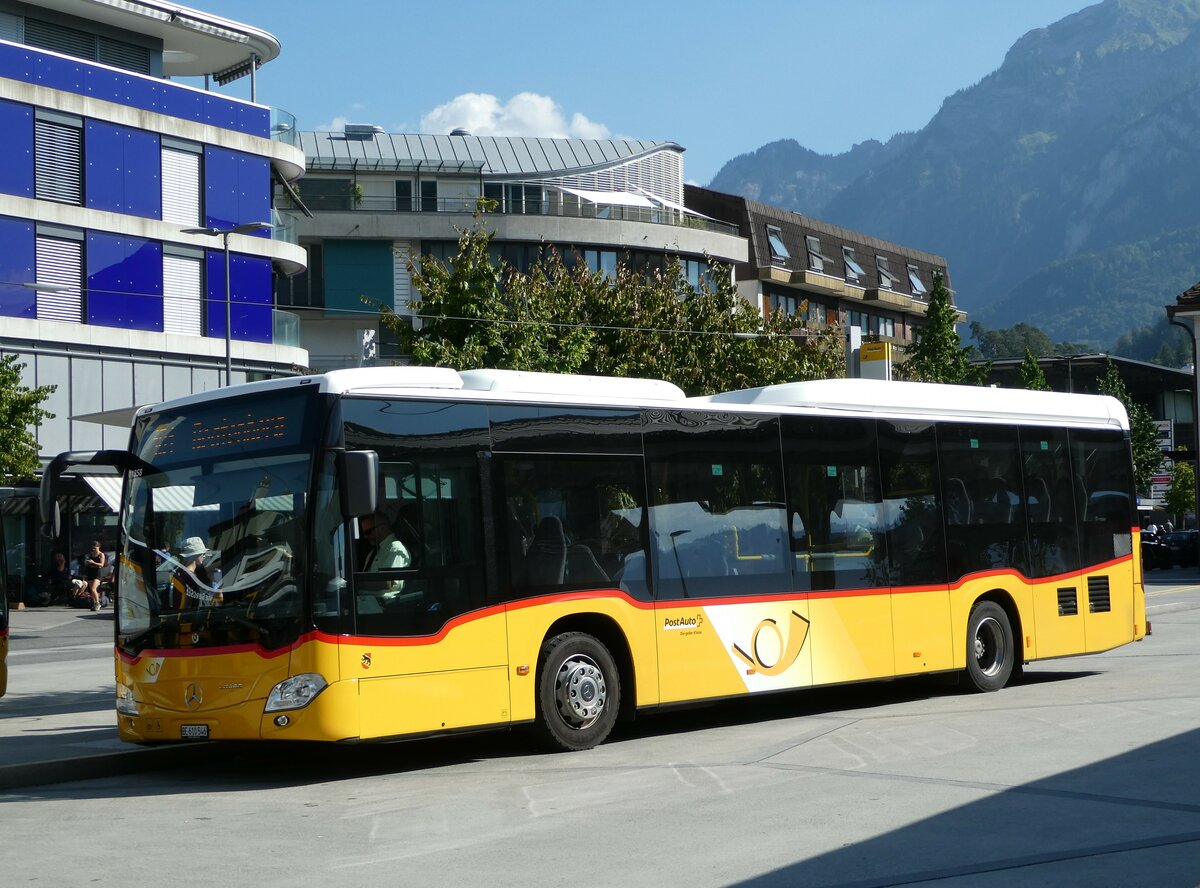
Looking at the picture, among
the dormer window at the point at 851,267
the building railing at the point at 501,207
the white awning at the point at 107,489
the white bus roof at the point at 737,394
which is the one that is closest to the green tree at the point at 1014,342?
the dormer window at the point at 851,267

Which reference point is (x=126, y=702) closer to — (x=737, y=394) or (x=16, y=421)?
(x=737, y=394)

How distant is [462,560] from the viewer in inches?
445

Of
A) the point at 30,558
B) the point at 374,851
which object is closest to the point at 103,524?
the point at 30,558

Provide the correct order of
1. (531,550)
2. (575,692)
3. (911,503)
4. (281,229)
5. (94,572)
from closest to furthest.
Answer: (531,550)
(575,692)
(911,503)
(94,572)
(281,229)

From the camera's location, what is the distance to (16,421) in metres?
35.3

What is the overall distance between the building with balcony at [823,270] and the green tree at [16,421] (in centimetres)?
4247

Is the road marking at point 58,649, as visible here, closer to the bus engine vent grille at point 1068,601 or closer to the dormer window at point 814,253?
the bus engine vent grille at point 1068,601

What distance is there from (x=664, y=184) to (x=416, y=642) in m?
73.7

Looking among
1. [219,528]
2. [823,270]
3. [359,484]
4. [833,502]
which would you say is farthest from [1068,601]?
[823,270]

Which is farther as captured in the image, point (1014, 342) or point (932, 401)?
point (1014, 342)

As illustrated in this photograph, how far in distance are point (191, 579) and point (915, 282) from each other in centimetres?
8585

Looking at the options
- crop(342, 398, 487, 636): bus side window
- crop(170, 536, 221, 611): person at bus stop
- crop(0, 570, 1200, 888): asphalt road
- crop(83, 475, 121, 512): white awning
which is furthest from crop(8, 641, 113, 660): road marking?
crop(342, 398, 487, 636): bus side window

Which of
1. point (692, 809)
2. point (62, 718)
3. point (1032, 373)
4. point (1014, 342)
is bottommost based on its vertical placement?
point (692, 809)

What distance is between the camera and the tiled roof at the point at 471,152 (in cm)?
7081
